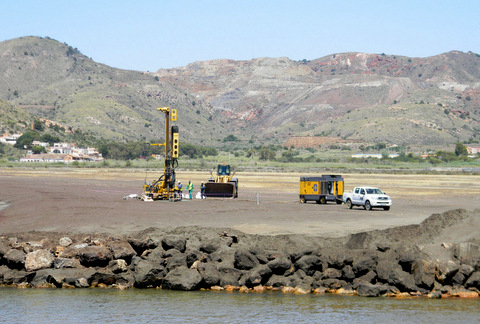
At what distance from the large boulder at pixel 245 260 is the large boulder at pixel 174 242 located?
93.6 inches

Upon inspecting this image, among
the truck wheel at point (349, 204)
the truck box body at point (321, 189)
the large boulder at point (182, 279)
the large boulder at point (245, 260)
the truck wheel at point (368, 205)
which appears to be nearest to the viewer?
the large boulder at point (182, 279)

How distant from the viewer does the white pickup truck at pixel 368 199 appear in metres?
38.9

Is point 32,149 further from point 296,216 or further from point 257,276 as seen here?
point 257,276

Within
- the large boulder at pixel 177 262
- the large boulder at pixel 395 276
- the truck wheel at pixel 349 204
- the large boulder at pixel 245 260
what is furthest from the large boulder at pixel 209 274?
the truck wheel at pixel 349 204

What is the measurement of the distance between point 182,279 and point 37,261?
17.2 ft

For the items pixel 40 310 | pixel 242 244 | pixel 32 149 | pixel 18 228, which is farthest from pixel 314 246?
pixel 32 149

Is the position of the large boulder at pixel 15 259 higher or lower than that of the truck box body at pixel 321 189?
lower

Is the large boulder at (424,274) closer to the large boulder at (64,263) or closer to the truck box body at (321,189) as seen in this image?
the large boulder at (64,263)

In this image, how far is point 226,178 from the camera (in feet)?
158

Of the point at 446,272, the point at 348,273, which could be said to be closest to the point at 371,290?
the point at 348,273

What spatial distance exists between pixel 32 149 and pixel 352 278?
157086 mm

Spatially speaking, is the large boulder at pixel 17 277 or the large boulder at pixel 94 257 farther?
the large boulder at pixel 94 257

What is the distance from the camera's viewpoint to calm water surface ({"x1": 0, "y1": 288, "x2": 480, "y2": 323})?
17578 mm

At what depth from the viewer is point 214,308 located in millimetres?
18578
